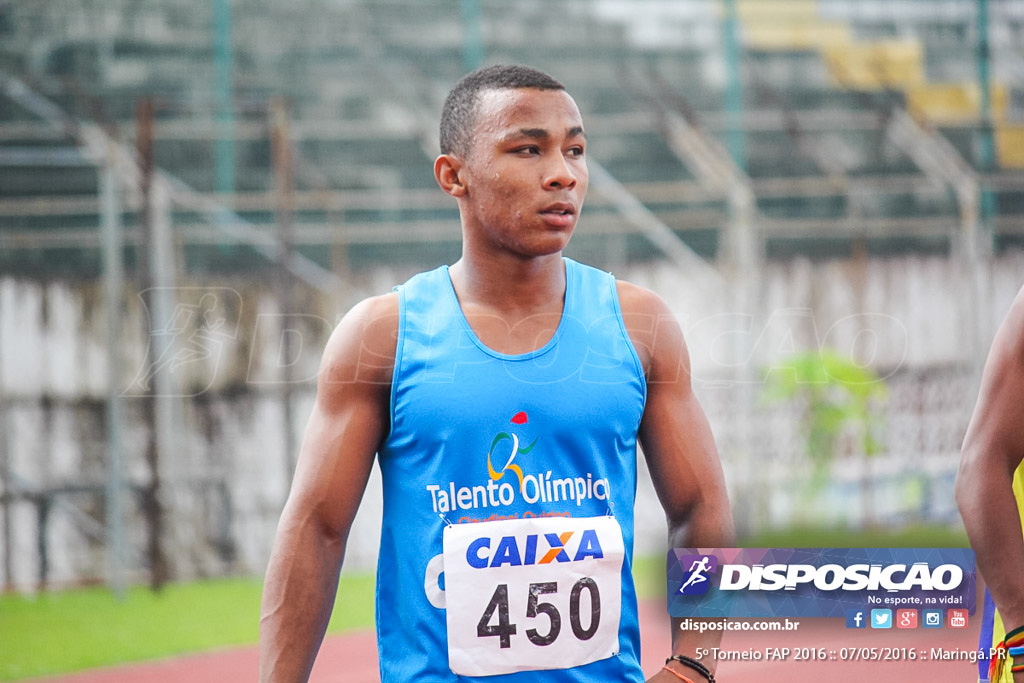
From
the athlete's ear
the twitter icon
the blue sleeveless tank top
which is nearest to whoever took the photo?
the blue sleeveless tank top

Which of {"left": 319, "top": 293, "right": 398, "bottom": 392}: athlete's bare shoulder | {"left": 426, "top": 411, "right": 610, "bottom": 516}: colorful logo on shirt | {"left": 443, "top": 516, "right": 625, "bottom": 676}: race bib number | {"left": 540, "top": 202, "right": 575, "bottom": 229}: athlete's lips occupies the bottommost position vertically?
{"left": 443, "top": 516, "right": 625, "bottom": 676}: race bib number

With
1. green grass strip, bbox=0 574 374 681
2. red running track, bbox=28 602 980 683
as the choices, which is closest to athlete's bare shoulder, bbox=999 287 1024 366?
red running track, bbox=28 602 980 683

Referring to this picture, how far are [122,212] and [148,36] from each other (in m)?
1.07

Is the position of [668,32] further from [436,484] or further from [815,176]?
[436,484]

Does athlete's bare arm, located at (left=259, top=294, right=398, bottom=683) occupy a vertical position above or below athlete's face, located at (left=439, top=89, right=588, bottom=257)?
below

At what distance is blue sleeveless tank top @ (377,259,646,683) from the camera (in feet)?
5.30

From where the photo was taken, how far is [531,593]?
1.66 meters

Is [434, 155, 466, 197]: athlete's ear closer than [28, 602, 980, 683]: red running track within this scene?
Yes

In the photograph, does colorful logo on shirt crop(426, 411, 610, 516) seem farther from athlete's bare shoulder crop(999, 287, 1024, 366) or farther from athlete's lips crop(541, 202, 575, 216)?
athlete's bare shoulder crop(999, 287, 1024, 366)

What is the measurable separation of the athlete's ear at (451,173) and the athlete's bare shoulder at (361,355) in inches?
8.7

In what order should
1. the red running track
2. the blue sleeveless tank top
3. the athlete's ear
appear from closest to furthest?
the blue sleeveless tank top, the athlete's ear, the red running track

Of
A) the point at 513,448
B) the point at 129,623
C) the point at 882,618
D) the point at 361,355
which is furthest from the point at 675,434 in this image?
the point at 129,623

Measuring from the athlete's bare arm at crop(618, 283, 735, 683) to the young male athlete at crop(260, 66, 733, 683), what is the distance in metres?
0.03

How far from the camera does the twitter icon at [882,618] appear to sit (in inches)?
94.3
